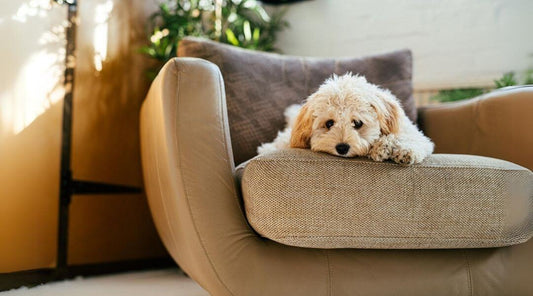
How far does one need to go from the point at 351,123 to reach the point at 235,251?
0.52 meters

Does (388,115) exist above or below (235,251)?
above

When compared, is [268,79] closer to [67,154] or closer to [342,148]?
[342,148]

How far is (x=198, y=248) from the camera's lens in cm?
122

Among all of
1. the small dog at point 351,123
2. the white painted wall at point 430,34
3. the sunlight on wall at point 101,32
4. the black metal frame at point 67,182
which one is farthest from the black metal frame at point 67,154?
the white painted wall at point 430,34

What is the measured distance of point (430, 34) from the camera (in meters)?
2.73

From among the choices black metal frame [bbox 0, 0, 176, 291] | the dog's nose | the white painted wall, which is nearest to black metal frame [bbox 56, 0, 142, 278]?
black metal frame [bbox 0, 0, 176, 291]

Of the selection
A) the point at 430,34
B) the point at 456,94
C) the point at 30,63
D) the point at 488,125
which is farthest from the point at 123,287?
the point at 430,34

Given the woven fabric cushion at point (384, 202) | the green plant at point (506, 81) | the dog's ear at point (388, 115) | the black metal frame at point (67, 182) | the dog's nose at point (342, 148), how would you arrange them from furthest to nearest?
the green plant at point (506, 81), the black metal frame at point (67, 182), the dog's ear at point (388, 115), the dog's nose at point (342, 148), the woven fabric cushion at point (384, 202)

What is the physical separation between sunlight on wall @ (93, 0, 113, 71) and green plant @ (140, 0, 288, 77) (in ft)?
0.64

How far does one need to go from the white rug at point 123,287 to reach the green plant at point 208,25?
1077 millimetres

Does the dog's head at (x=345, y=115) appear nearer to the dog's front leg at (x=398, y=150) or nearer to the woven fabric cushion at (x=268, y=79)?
the dog's front leg at (x=398, y=150)

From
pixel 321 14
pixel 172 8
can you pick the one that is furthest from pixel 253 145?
pixel 321 14

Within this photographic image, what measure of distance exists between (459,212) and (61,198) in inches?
63.3

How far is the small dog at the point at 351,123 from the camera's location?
1342mm
